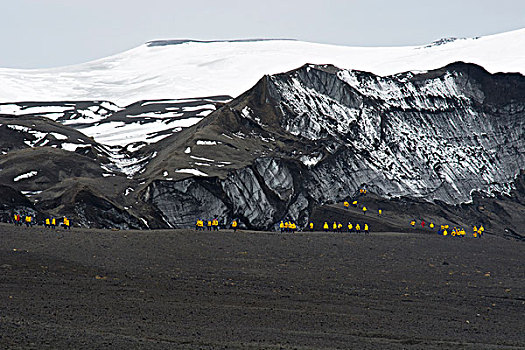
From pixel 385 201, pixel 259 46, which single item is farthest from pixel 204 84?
pixel 385 201

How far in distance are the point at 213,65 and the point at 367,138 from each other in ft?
315

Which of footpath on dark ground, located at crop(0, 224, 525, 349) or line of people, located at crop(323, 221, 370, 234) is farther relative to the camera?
line of people, located at crop(323, 221, 370, 234)

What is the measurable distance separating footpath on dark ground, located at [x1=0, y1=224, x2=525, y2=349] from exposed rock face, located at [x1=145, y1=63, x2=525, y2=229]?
726 inches

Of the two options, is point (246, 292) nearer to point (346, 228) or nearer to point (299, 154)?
point (346, 228)

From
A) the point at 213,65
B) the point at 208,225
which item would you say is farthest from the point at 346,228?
the point at 213,65

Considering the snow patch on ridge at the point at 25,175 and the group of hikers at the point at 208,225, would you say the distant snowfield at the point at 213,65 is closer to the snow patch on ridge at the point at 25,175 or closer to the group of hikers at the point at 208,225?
the group of hikers at the point at 208,225

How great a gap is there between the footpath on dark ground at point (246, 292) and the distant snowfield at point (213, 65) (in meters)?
64.0

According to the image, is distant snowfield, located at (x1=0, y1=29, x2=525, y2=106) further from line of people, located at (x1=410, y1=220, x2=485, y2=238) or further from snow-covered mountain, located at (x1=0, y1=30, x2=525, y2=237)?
line of people, located at (x1=410, y1=220, x2=485, y2=238)

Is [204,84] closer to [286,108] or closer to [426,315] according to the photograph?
[286,108]

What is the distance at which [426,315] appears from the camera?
25.1m

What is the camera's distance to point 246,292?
2703 centimetres

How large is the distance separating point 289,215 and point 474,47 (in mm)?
68987

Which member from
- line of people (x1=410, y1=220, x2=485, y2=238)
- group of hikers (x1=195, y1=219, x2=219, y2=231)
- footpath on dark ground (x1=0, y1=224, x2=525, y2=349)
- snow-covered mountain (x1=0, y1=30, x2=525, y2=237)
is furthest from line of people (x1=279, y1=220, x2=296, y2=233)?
footpath on dark ground (x1=0, y1=224, x2=525, y2=349)

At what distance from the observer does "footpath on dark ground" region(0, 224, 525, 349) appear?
19.8 m
